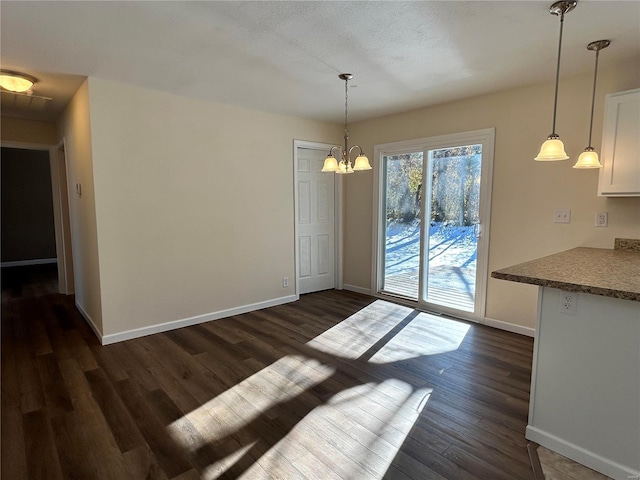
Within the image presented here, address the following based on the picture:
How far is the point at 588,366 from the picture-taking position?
1.75 meters

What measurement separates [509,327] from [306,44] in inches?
133

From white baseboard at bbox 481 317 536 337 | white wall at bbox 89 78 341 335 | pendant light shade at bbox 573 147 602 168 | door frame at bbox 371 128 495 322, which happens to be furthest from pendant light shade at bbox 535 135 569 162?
white wall at bbox 89 78 341 335

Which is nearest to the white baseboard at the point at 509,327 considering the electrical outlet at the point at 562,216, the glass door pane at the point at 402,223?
the glass door pane at the point at 402,223

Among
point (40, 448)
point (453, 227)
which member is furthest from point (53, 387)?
point (453, 227)

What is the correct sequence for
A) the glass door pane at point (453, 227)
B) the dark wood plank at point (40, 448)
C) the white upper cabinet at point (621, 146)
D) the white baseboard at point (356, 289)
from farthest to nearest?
1. the white baseboard at point (356, 289)
2. the glass door pane at point (453, 227)
3. the white upper cabinet at point (621, 146)
4. the dark wood plank at point (40, 448)

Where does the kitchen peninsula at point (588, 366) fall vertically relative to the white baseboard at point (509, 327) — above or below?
above

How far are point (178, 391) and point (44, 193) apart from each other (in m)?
7.65

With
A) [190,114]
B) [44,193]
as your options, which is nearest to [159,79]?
[190,114]

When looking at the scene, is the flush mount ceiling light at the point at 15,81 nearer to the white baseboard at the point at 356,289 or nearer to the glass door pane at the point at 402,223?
the glass door pane at the point at 402,223

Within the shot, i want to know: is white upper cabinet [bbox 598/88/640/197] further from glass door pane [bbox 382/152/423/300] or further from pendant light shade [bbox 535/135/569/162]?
glass door pane [bbox 382/152/423/300]

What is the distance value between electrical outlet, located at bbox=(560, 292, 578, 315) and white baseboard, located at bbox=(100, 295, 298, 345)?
339 centimetres

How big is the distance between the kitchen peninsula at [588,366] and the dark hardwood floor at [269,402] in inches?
11.1

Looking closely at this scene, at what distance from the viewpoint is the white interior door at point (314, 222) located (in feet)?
16.1

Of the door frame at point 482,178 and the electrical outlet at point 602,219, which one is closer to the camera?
the electrical outlet at point 602,219
